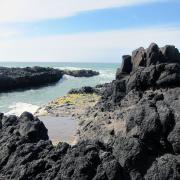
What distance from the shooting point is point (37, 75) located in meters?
79.8

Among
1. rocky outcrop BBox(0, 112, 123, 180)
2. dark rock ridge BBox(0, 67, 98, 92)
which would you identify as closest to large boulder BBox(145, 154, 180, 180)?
rocky outcrop BBox(0, 112, 123, 180)

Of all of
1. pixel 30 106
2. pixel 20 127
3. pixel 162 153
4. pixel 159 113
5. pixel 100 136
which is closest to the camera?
pixel 162 153

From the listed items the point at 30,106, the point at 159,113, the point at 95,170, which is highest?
the point at 159,113

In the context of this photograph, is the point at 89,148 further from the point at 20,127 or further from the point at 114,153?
the point at 20,127

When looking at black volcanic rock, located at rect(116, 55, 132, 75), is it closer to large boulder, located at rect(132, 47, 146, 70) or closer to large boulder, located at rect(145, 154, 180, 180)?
large boulder, located at rect(132, 47, 146, 70)

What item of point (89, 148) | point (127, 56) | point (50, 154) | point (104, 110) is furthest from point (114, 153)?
point (127, 56)

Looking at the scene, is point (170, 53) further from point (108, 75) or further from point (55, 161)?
point (108, 75)

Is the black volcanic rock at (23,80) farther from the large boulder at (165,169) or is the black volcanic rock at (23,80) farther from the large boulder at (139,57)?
the large boulder at (165,169)

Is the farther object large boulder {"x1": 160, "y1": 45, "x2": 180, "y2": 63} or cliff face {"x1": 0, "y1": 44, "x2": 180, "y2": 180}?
large boulder {"x1": 160, "y1": 45, "x2": 180, "y2": 63}

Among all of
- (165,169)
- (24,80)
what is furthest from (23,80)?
(165,169)

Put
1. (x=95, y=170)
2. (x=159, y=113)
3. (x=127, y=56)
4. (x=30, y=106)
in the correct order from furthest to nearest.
A: (x=30, y=106), (x=127, y=56), (x=159, y=113), (x=95, y=170)

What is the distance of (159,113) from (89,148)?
9.49 feet

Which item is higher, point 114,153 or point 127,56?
point 127,56

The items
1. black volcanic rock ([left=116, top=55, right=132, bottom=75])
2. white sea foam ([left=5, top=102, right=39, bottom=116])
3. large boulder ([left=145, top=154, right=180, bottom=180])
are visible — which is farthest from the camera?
white sea foam ([left=5, top=102, right=39, bottom=116])
